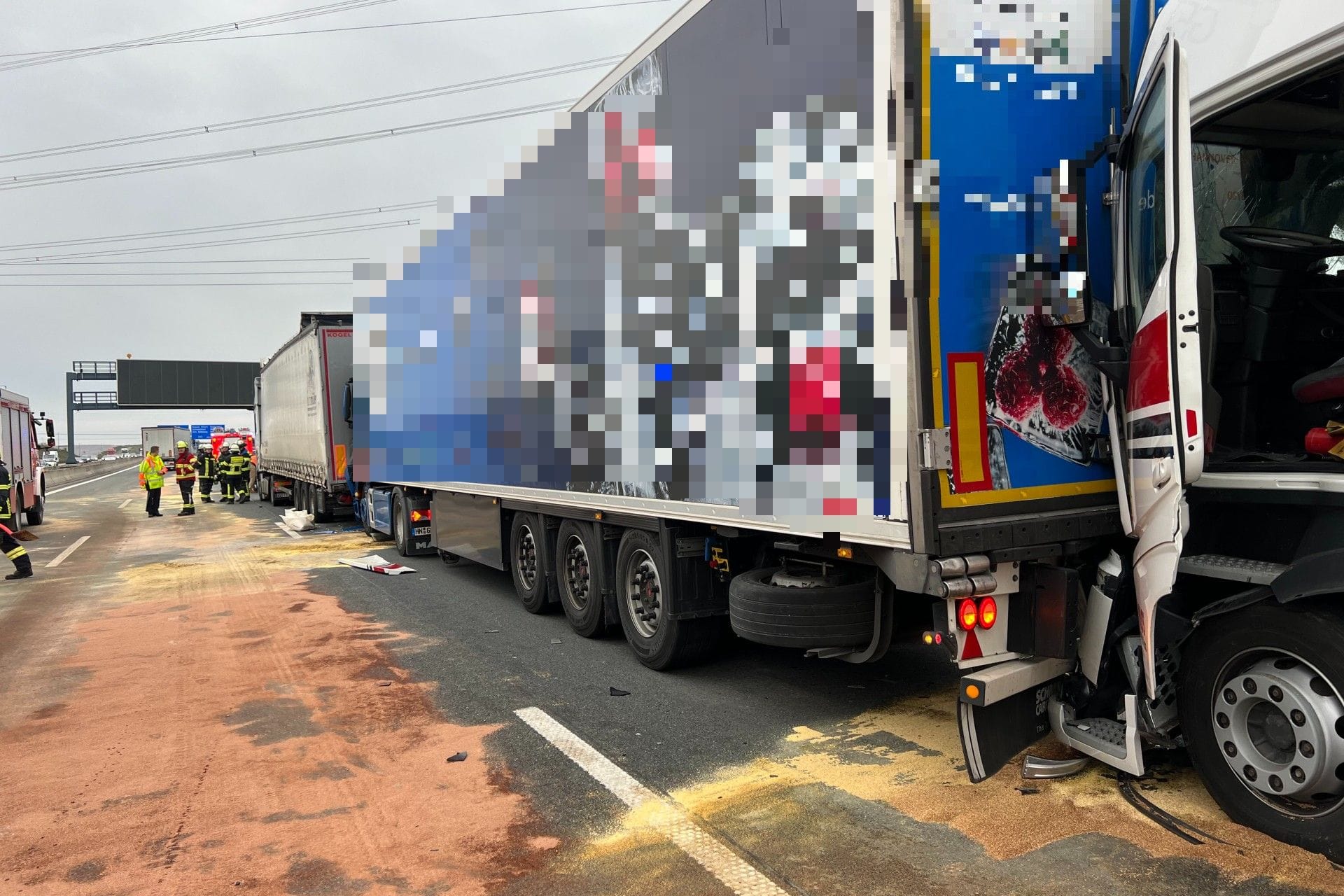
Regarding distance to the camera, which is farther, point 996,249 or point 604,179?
point 604,179

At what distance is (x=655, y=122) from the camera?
17.4 feet

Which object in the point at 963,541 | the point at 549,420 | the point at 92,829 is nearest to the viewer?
the point at 963,541

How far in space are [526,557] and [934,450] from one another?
224 inches

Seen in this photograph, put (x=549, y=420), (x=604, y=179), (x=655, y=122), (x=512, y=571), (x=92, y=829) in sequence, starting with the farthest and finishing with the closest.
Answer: (x=512, y=571) < (x=549, y=420) < (x=604, y=179) < (x=655, y=122) < (x=92, y=829)

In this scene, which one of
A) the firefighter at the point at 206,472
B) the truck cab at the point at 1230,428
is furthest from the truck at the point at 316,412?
the truck cab at the point at 1230,428

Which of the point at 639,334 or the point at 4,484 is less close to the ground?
the point at 639,334

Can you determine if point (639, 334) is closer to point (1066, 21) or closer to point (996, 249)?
point (996, 249)

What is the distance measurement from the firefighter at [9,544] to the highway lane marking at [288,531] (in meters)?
4.67

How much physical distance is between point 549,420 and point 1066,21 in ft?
13.6

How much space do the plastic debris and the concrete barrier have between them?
33.0 m

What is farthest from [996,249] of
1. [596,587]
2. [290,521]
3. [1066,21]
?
[290,521]

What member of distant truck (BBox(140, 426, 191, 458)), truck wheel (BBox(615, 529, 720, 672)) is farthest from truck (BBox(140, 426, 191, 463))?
truck wheel (BBox(615, 529, 720, 672))

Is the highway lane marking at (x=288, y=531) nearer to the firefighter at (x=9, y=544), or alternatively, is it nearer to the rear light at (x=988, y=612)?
the firefighter at (x=9, y=544)

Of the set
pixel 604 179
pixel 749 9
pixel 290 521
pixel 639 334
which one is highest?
pixel 749 9
